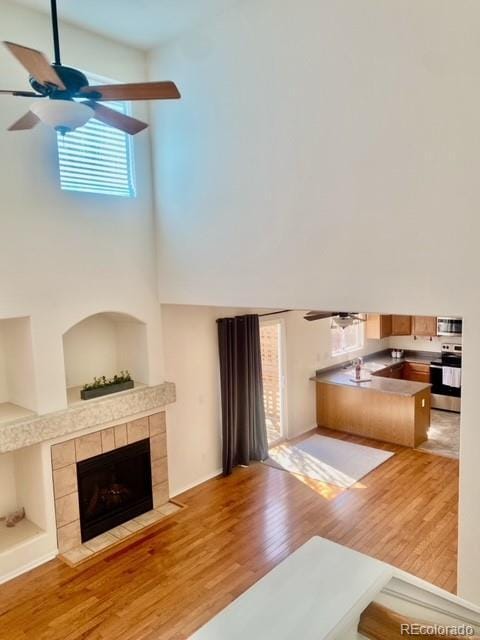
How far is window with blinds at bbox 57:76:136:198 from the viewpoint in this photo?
4.43 m

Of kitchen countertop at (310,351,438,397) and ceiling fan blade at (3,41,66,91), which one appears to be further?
kitchen countertop at (310,351,438,397)

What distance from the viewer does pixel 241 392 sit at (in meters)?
6.46

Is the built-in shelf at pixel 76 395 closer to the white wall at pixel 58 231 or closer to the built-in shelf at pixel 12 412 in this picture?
the white wall at pixel 58 231

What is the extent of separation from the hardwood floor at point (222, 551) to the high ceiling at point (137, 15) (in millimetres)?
5135

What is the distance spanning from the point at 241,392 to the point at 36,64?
5.01 metres

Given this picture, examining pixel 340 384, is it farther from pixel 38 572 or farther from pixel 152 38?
pixel 152 38

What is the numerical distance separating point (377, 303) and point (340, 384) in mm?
4544

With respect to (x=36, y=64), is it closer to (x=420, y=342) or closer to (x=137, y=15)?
(x=137, y=15)

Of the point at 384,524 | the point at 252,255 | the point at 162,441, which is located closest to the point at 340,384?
the point at 384,524

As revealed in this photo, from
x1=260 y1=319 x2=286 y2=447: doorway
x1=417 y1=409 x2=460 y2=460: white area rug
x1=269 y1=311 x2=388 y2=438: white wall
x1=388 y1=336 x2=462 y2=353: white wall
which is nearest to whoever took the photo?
x1=417 y1=409 x2=460 y2=460: white area rug

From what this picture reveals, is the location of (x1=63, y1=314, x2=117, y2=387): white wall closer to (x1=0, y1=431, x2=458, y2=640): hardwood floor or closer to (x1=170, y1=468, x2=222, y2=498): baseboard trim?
(x1=170, y1=468, x2=222, y2=498): baseboard trim

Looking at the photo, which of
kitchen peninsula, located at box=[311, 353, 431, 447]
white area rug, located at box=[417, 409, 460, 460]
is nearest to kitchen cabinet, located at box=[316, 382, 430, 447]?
kitchen peninsula, located at box=[311, 353, 431, 447]

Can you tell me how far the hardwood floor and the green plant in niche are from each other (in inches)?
65.8

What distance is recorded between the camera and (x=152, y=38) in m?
4.63
